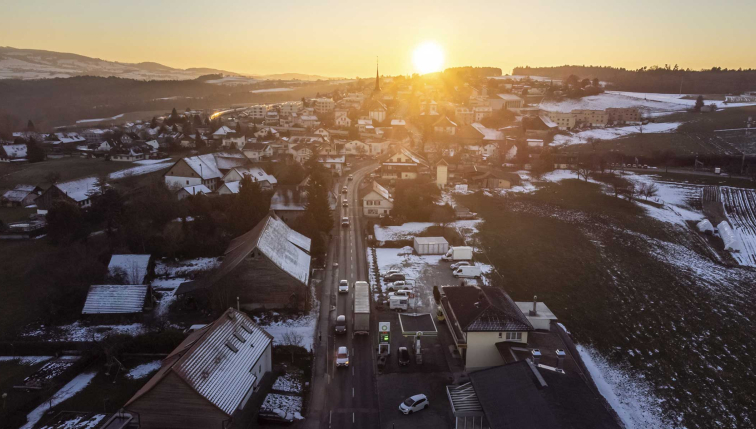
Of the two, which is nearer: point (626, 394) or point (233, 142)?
point (626, 394)

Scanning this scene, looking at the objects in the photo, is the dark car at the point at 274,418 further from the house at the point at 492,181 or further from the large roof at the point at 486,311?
the house at the point at 492,181

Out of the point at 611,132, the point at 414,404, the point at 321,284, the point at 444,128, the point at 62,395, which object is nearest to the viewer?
the point at 414,404

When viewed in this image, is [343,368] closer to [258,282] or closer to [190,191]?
[258,282]

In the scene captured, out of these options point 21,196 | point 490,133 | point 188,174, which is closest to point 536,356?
point 188,174

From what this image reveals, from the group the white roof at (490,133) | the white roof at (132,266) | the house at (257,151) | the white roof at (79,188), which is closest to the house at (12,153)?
the white roof at (79,188)

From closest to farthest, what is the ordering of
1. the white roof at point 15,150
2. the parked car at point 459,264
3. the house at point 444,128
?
the parked car at point 459,264 < the white roof at point 15,150 < the house at point 444,128

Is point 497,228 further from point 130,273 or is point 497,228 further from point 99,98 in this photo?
point 99,98

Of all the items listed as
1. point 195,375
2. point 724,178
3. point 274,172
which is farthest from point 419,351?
point 724,178

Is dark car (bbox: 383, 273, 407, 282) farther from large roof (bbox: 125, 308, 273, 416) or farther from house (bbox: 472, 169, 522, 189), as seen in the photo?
house (bbox: 472, 169, 522, 189)
